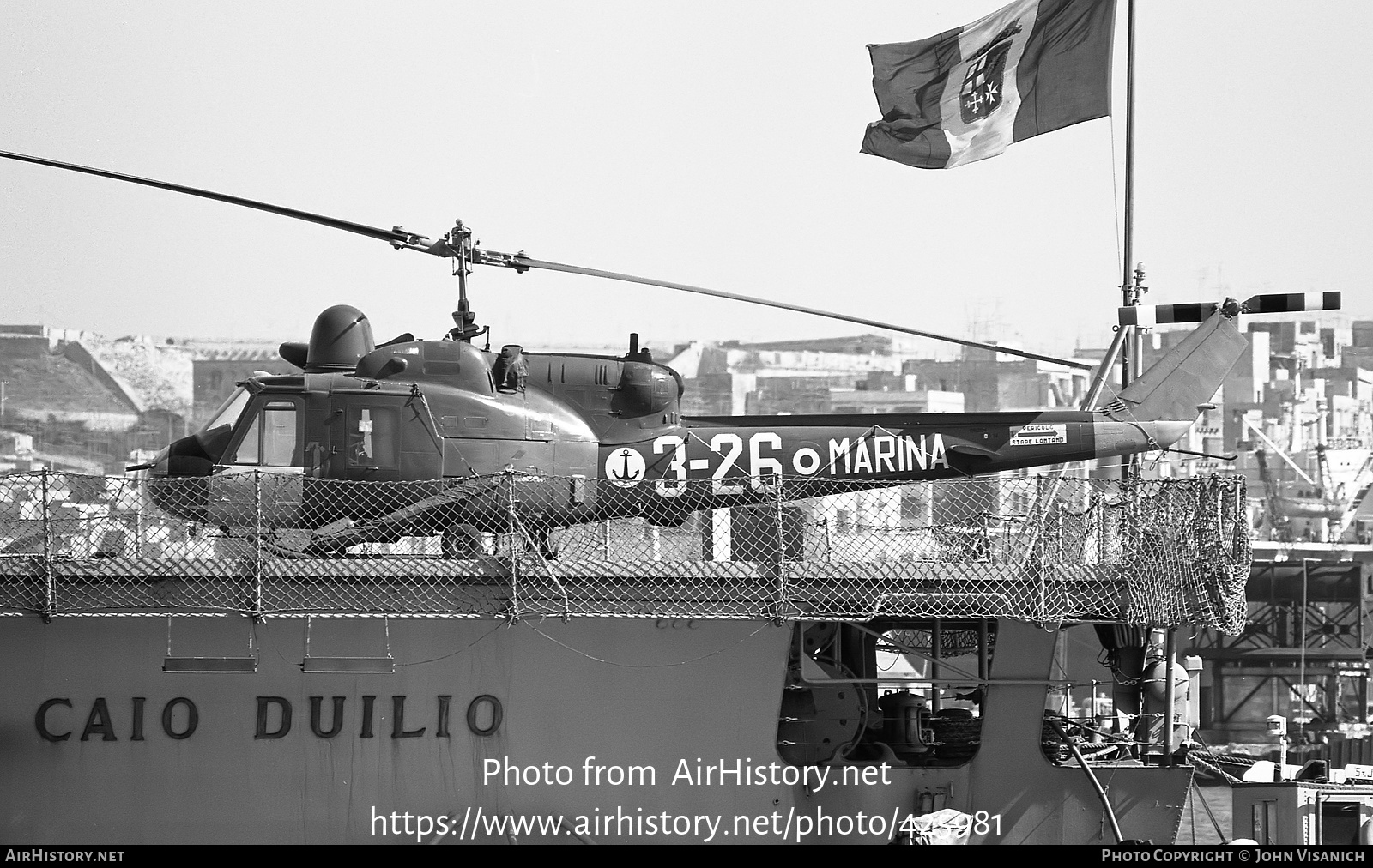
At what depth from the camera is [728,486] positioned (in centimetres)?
1327

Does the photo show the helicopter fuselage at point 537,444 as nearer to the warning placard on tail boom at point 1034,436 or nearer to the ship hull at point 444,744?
the warning placard on tail boom at point 1034,436

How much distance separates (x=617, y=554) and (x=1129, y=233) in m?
6.31

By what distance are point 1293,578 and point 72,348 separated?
97.1 meters

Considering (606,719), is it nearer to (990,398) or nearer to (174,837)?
(174,837)

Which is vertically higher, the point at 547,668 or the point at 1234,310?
the point at 1234,310

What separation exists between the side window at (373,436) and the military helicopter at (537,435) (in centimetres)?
1

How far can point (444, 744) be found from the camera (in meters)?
11.4

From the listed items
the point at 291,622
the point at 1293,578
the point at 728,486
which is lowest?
the point at 1293,578

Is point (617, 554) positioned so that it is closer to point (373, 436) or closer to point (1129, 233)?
point (373, 436)

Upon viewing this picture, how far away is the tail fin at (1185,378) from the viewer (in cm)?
1404

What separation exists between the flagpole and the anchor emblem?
488cm

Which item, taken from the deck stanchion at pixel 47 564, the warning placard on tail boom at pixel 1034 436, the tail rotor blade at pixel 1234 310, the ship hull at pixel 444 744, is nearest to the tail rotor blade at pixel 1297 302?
the tail rotor blade at pixel 1234 310


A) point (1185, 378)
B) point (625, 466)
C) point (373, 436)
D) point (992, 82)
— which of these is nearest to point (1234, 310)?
point (1185, 378)
